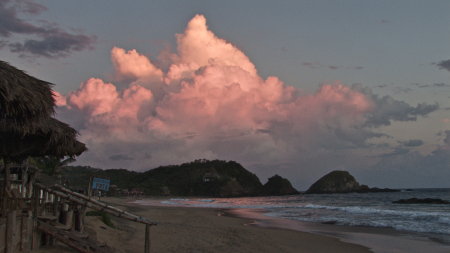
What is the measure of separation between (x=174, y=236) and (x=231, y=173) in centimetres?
13652

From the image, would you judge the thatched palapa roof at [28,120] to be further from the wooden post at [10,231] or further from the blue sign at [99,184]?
the blue sign at [99,184]

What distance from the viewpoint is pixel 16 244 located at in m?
8.75

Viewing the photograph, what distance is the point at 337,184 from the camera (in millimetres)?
134500

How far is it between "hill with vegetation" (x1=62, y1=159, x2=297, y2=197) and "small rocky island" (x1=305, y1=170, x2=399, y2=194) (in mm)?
8716

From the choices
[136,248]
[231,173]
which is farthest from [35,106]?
[231,173]

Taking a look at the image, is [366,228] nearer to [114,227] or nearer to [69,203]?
[114,227]

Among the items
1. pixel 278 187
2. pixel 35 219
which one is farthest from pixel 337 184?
pixel 35 219

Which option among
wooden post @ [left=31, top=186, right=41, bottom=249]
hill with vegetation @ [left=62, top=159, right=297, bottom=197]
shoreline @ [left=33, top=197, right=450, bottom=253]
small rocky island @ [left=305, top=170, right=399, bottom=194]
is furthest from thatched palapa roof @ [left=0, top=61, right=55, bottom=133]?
small rocky island @ [left=305, top=170, right=399, bottom=194]

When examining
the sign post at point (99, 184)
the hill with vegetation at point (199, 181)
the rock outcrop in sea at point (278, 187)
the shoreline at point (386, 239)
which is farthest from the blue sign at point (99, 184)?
the rock outcrop in sea at point (278, 187)

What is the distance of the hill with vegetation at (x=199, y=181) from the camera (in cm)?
12244

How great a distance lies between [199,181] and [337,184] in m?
40.7

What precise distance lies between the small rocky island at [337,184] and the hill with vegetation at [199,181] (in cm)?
872

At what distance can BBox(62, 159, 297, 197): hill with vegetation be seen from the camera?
122438 mm

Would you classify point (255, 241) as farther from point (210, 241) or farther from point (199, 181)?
point (199, 181)
